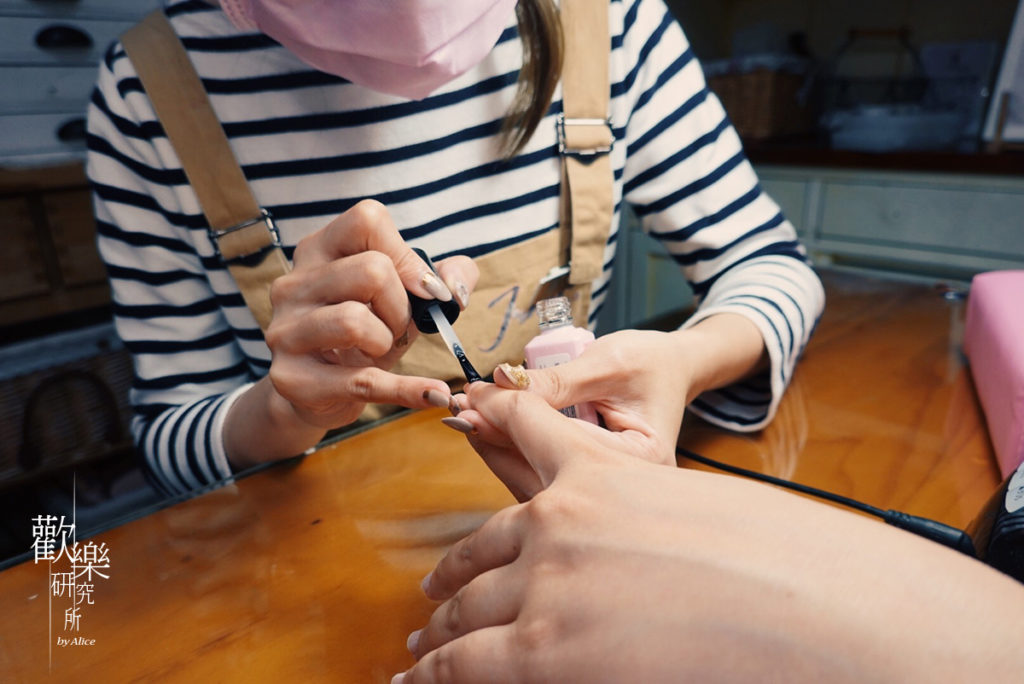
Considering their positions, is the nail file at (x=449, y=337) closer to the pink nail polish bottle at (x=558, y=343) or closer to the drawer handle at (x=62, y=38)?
the pink nail polish bottle at (x=558, y=343)

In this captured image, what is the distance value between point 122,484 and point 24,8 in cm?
103

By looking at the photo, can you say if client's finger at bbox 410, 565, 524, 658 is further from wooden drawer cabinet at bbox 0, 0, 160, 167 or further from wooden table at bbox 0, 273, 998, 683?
wooden drawer cabinet at bbox 0, 0, 160, 167

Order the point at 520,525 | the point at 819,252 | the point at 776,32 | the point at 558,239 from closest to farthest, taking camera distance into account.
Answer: the point at 520,525, the point at 558,239, the point at 819,252, the point at 776,32

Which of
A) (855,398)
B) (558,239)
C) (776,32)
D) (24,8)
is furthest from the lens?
(776,32)

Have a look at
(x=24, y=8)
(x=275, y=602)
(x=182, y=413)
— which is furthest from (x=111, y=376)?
(x=275, y=602)

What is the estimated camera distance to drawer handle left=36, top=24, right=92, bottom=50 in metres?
1.37

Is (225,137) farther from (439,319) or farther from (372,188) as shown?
(439,319)

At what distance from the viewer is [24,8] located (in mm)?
1335

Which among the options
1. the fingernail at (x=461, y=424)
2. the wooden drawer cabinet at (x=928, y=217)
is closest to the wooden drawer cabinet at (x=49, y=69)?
the fingernail at (x=461, y=424)

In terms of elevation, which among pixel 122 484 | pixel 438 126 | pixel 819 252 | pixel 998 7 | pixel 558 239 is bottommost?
pixel 122 484

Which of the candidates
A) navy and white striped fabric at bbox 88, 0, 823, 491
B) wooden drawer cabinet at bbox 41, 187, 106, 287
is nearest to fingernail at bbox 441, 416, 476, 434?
navy and white striped fabric at bbox 88, 0, 823, 491

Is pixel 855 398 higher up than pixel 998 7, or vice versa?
pixel 998 7

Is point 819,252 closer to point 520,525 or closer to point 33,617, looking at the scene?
point 520,525

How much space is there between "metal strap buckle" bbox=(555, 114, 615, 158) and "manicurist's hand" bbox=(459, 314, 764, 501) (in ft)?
0.76
